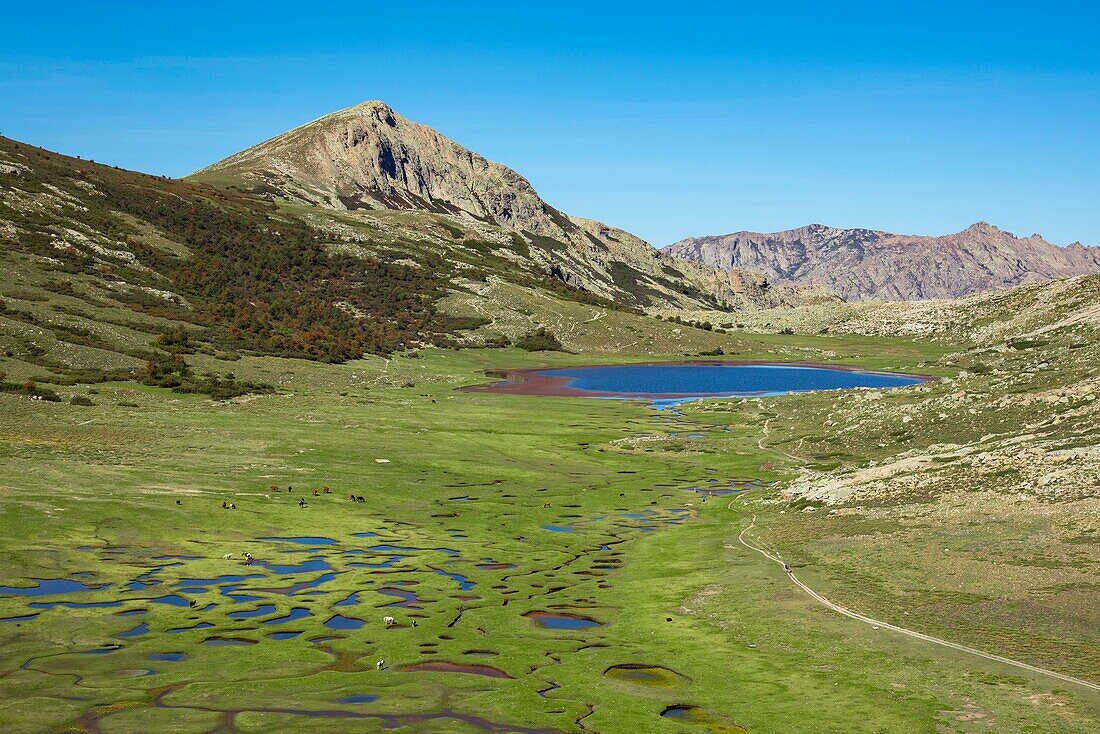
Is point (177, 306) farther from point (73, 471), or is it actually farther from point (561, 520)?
point (561, 520)

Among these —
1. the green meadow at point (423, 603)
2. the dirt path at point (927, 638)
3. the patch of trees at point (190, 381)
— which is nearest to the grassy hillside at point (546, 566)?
the green meadow at point (423, 603)

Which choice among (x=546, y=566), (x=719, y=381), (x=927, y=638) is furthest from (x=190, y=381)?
(x=927, y=638)

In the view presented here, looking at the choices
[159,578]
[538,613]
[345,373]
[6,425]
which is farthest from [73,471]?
[345,373]

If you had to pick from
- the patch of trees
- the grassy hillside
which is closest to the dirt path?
the grassy hillside

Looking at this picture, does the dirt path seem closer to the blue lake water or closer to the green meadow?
the green meadow

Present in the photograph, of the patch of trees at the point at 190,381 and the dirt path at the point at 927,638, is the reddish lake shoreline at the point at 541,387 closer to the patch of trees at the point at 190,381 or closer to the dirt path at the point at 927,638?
the patch of trees at the point at 190,381

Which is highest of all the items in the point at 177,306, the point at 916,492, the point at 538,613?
the point at 177,306

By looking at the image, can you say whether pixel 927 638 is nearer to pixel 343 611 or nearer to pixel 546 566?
pixel 546 566
